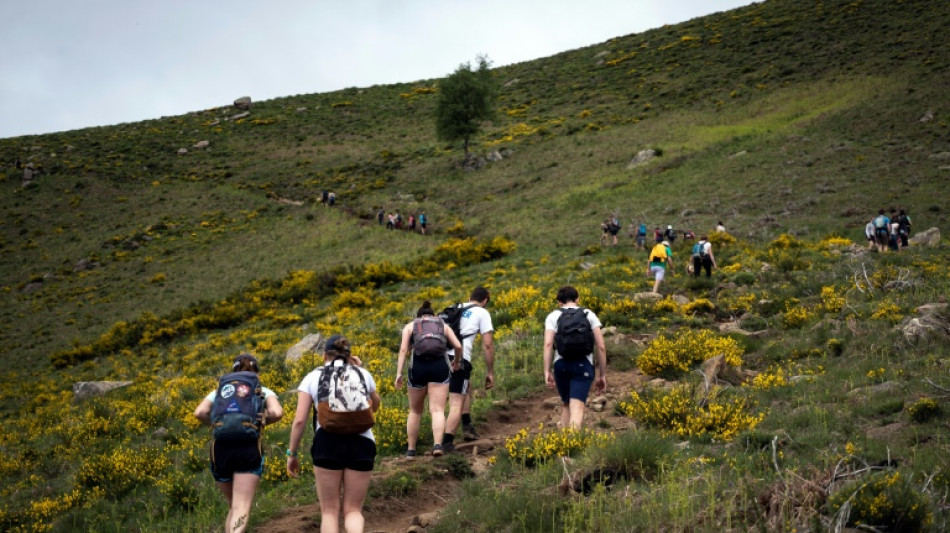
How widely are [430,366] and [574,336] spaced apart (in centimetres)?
173

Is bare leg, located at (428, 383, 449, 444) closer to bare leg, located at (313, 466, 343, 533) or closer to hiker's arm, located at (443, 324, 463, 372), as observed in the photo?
hiker's arm, located at (443, 324, 463, 372)

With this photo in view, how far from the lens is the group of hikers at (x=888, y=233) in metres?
19.6

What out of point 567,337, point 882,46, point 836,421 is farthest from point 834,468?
point 882,46

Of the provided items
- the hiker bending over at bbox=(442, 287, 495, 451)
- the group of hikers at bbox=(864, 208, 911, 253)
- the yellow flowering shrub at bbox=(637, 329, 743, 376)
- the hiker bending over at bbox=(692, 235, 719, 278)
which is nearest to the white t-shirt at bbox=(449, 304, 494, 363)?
the hiker bending over at bbox=(442, 287, 495, 451)

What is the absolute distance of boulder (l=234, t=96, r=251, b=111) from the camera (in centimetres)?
8819

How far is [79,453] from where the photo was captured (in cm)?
1189

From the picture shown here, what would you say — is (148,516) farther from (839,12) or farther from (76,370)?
(839,12)

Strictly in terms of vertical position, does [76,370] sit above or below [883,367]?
below

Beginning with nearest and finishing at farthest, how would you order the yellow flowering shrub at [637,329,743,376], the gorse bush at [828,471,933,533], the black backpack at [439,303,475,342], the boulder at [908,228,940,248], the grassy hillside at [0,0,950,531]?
the gorse bush at [828,471,933,533] → the grassy hillside at [0,0,950,531] → the black backpack at [439,303,475,342] → the yellow flowering shrub at [637,329,743,376] → the boulder at [908,228,940,248]

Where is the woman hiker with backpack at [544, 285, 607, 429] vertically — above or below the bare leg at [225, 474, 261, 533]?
above

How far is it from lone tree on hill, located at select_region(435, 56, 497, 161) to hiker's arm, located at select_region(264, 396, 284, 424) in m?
49.2

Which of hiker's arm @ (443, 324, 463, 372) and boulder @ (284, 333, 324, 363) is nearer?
hiker's arm @ (443, 324, 463, 372)

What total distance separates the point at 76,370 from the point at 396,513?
24.1 m

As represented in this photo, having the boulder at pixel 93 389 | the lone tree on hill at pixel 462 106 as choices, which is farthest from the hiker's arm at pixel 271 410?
the lone tree on hill at pixel 462 106
